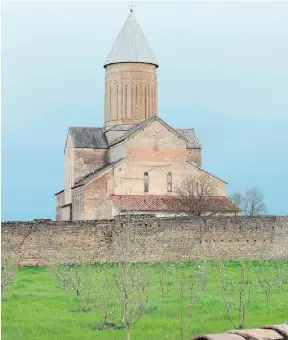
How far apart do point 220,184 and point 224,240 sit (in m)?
10.5

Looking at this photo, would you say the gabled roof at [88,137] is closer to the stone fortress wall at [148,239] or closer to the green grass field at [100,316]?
the stone fortress wall at [148,239]

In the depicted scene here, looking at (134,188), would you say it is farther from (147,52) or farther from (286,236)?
(286,236)

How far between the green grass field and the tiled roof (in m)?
13.4

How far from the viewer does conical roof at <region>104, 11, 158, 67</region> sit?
3653 cm

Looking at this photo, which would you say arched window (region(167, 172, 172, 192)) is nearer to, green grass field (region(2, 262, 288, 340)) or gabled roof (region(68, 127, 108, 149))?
gabled roof (region(68, 127, 108, 149))

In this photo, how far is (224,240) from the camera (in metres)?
24.3

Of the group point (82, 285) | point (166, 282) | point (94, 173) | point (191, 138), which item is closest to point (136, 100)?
point (94, 173)

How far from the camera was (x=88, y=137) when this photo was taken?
1460 inches

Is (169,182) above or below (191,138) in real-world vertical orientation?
below

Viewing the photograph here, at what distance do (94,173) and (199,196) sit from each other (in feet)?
16.7

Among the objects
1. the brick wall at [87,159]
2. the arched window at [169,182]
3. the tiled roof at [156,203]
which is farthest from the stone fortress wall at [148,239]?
the brick wall at [87,159]

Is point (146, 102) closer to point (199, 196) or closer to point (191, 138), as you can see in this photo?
point (191, 138)

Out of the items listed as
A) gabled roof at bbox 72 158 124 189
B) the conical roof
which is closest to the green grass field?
gabled roof at bbox 72 158 124 189

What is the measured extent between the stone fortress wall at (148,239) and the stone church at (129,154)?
21.2ft
